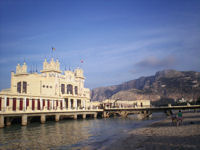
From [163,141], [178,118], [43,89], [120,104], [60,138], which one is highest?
[43,89]

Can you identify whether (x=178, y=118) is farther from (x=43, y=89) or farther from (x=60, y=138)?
(x=43, y=89)

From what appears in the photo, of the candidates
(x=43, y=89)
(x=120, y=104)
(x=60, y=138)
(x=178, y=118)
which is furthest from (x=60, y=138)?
(x=120, y=104)

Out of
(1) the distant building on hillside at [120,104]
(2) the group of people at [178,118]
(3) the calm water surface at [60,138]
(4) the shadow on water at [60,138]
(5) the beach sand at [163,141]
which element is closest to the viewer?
(5) the beach sand at [163,141]

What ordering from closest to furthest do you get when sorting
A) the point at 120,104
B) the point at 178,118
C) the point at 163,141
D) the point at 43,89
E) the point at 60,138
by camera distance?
1. the point at 163,141
2. the point at 60,138
3. the point at 178,118
4. the point at 43,89
5. the point at 120,104

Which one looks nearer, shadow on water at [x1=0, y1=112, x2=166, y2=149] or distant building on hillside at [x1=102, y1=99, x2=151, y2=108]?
shadow on water at [x1=0, y1=112, x2=166, y2=149]

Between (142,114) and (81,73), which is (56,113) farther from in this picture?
(81,73)

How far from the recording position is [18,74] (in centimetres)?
7200

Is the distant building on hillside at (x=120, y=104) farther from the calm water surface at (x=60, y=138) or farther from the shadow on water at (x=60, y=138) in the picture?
the calm water surface at (x=60, y=138)

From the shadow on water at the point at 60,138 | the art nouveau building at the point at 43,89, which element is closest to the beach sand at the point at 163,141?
the shadow on water at the point at 60,138

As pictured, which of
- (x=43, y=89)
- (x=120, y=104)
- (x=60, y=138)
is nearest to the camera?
(x=60, y=138)

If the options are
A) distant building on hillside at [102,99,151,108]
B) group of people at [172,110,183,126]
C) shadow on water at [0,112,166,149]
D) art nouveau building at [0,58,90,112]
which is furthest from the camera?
distant building on hillside at [102,99,151,108]

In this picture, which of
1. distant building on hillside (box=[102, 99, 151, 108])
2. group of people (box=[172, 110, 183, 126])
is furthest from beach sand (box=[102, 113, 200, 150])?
distant building on hillside (box=[102, 99, 151, 108])

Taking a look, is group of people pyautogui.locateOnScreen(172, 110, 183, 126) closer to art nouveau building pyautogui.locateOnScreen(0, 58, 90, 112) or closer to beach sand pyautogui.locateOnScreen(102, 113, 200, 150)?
beach sand pyautogui.locateOnScreen(102, 113, 200, 150)

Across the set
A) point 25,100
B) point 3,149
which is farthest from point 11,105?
point 3,149
